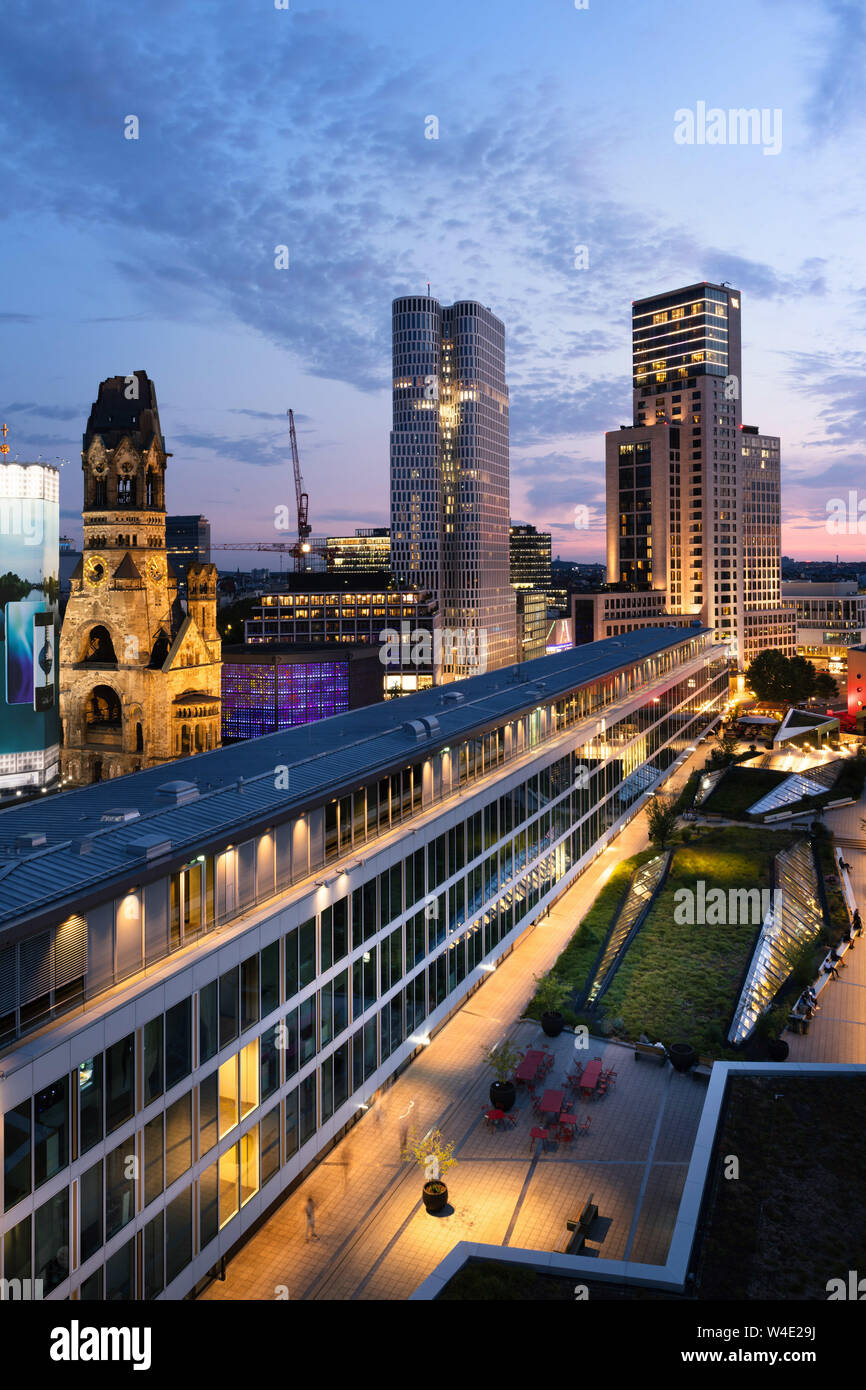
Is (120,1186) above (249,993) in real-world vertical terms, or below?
below

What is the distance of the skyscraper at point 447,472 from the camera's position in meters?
178

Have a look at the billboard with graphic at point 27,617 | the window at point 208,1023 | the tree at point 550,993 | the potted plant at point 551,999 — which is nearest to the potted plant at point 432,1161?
the potted plant at point 551,999

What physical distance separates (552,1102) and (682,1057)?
5.86 metres

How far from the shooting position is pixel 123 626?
78688mm

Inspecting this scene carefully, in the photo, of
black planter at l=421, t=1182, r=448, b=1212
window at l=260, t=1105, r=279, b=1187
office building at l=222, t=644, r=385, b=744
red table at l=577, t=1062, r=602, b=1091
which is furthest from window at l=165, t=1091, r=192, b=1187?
office building at l=222, t=644, r=385, b=744

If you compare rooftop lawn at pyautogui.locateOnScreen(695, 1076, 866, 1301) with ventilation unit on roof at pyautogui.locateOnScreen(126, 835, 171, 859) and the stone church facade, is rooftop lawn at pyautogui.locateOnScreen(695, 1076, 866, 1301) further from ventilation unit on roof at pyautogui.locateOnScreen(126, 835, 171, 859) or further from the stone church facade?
the stone church facade

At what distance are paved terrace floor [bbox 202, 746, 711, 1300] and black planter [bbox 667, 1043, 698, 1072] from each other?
46cm

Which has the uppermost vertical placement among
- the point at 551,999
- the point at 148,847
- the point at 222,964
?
the point at 148,847

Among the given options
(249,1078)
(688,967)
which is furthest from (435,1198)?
(688,967)

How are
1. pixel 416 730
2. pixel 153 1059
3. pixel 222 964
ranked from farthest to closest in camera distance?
pixel 416 730 → pixel 222 964 → pixel 153 1059

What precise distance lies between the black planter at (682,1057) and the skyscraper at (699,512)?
13539cm

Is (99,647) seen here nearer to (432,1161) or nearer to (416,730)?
(416,730)

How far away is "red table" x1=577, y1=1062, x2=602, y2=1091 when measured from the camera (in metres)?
32.6
